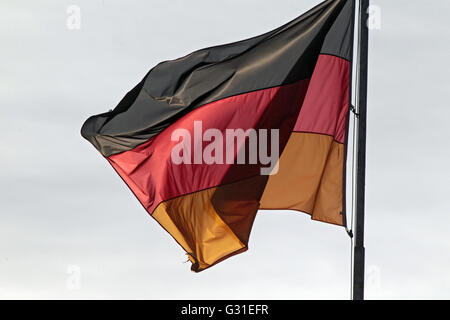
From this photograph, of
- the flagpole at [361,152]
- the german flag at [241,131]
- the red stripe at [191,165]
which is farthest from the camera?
the red stripe at [191,165]

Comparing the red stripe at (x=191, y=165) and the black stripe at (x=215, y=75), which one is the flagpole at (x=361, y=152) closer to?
the black stripe at (x=215, y=75)

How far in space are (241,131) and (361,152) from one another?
249cm

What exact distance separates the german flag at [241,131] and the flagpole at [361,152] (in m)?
0.64

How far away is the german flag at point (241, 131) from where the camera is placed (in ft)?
53.2

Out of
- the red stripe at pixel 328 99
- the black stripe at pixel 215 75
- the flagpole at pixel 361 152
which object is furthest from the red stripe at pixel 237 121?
the flagpole at pixel 361 152

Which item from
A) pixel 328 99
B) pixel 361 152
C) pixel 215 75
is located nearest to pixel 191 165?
pixel 215 75

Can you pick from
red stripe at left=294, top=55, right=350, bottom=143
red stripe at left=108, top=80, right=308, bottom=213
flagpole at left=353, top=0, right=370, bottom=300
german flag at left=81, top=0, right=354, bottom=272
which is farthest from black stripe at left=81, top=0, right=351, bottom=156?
flagpole at left=353, top=0, right=370, bottom=300

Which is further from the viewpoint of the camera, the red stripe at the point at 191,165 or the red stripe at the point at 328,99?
the red stripe at the point at 191,165

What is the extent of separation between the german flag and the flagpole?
0.64 metres

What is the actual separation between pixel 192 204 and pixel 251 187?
3.57ft

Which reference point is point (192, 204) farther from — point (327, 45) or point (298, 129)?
point (327, 45)

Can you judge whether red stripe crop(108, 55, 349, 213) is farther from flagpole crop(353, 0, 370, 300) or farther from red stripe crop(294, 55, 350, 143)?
flagpole crop(353, 0, 370, 300)

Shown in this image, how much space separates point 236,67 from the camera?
16.9 metres

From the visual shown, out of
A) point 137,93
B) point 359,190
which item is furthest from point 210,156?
point 359,190
